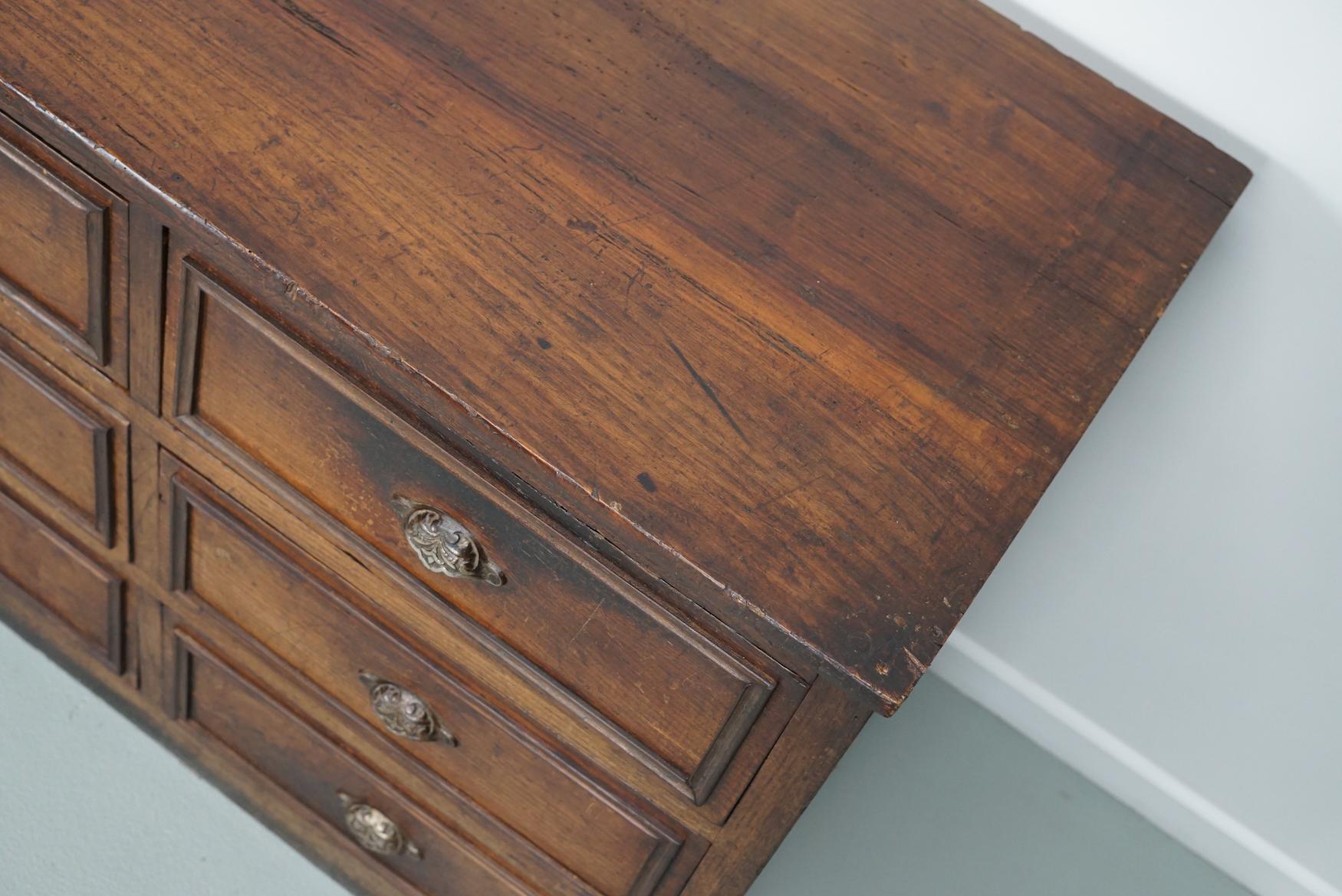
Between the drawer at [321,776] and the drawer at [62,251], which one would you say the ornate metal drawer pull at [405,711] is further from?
the drawer at [62,251]

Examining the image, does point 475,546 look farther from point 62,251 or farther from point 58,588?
point 58,588

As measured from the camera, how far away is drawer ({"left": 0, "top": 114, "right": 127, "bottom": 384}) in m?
0.89

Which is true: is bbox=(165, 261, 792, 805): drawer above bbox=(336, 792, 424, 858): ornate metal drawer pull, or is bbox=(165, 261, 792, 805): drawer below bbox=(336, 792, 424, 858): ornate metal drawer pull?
above

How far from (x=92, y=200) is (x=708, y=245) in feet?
1.35

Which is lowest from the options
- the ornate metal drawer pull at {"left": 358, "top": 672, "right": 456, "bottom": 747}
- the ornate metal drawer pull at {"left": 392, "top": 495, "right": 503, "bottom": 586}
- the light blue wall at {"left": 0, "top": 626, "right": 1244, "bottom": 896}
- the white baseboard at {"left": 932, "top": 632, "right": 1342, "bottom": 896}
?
the light blue wall at {"left": 0, "top": 626, "right": 1244, "bottom": 896}

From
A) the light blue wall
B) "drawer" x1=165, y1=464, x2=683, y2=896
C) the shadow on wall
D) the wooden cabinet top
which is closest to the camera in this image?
the wooden cabinet top

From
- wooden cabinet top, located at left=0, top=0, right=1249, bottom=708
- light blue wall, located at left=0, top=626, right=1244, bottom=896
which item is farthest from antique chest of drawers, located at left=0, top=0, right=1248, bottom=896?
light blue wall, located at left=0, top=626, right=1244, bottom=896

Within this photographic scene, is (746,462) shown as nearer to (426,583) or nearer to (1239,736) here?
(426,583)

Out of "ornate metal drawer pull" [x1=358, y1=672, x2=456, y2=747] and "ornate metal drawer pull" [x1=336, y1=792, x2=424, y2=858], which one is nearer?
"ornate metal drawer pull" [x1=358, y1=672, x2=456, y2=747]

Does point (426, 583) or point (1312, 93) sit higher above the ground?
point (1312, 93)

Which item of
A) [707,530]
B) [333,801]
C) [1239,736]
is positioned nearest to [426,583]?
[707,530]

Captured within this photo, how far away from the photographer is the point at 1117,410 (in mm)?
1375

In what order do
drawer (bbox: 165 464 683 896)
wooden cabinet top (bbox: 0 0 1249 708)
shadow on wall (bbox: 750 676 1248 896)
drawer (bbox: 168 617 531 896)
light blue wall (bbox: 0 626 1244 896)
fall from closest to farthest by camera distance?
wooden cabinet top (bbox: 0 0 1249 708), drawer (bbox: 165 464 683 896), drawer (bbox: 168 617 531 896), light blue wall (bbox: 0 626 1244 896), shadow on wall (bbox: 750 676 1248 896)

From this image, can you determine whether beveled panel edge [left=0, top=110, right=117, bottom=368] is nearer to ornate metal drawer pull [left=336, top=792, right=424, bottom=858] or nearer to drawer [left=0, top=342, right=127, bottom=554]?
drawer [left=0, top=342, right=127, bottom=554]
